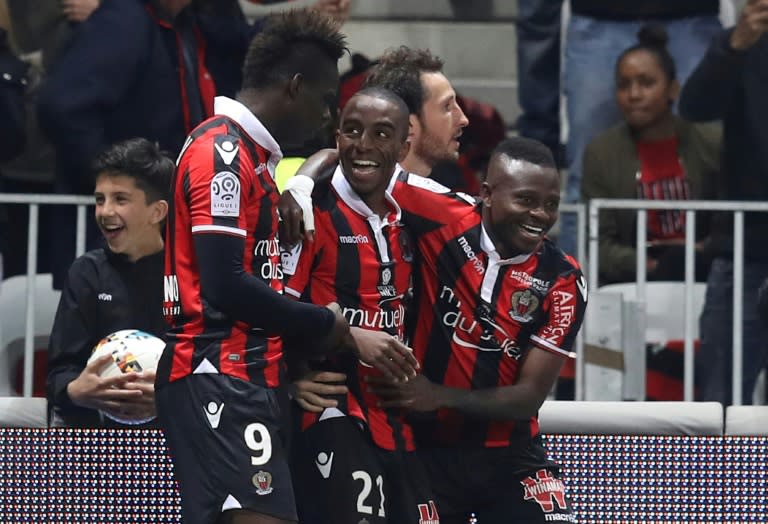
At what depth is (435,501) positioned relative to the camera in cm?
508

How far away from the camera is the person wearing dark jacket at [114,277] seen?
19.4 ft

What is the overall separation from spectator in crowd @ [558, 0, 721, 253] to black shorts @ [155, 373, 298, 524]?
4485 mm

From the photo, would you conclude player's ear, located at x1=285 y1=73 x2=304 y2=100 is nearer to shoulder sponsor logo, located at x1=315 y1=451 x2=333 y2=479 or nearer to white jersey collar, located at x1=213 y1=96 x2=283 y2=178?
white jersey collar, located at x1=213 y1=96 x2=283 y2=178

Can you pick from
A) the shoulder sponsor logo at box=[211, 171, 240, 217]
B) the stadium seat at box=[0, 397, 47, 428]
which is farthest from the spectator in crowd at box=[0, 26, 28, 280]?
the shoulder sponsor logo at box=[211, 171, 240, 217]

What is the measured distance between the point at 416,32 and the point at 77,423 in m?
5.34

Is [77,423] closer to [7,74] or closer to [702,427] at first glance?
[702,427]

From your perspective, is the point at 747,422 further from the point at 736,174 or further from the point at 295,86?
the point at 736,174

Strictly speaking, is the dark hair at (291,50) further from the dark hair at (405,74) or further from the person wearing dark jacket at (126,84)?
the person wearing dark jacket at (126,84)

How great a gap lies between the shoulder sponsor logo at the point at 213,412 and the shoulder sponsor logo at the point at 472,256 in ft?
3.39

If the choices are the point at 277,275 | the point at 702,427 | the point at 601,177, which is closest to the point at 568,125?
the point at 601,177

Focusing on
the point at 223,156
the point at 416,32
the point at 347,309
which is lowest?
the point at 347,309

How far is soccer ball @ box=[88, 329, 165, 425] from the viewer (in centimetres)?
549

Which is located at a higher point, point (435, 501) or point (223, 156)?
point (223, 156)

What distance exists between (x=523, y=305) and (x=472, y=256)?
0.73 feet
